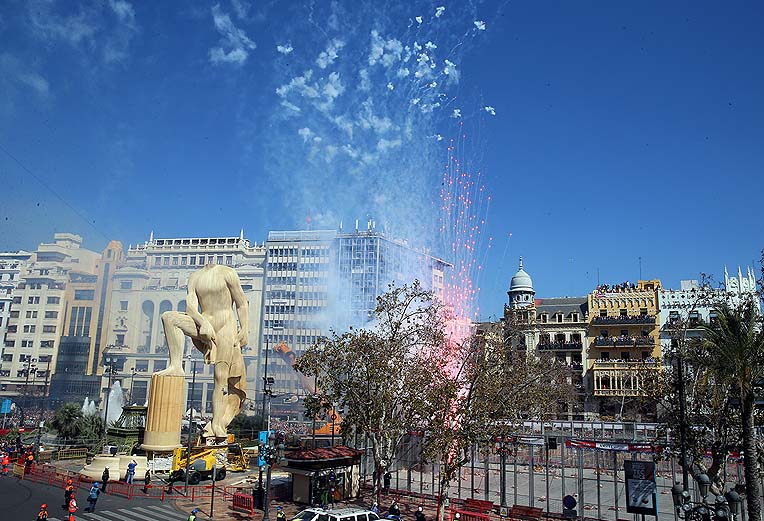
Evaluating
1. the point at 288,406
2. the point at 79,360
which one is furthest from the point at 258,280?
the point at 79,360

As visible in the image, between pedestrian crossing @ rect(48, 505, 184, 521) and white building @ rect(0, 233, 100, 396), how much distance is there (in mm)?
91555

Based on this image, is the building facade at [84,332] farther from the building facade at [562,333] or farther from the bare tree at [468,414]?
the bare tree at [468,414]

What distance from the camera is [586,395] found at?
2950 inches

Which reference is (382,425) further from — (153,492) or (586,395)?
(586,395)

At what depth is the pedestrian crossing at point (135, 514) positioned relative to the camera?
27.3 m

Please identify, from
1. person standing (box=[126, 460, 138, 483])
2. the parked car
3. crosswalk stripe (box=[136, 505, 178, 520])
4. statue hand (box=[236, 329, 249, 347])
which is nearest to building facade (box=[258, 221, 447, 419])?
statue hand (box=[236, 329, 249, 347])

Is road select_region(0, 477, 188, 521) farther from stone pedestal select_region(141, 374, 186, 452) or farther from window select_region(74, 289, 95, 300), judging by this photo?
window select_region(74, 289, 95, 300)

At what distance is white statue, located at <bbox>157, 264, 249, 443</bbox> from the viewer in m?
43.7

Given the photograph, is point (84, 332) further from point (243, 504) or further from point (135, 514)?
point (243, 504)

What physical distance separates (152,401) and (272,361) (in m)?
72.2

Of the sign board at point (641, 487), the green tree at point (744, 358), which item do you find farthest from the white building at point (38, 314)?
the green tree at point (744, 358)

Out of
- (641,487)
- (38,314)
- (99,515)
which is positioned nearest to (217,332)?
(99,515)

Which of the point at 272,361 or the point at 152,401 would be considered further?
the point at 272,361

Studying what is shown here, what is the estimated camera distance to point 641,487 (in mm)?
24219
